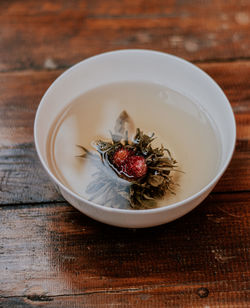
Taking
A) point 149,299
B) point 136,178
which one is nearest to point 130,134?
point 136,178

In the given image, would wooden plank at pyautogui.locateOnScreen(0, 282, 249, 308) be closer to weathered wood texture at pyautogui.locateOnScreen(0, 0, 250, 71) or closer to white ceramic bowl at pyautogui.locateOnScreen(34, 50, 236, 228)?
white ceramic bowl at pyautogui.locateOnScreen(34, 50, 236, 228)


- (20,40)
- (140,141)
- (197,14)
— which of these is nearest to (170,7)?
(197,14)

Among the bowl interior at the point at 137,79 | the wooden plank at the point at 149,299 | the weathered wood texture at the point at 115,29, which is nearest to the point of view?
the wooden plank at the point at 149,299

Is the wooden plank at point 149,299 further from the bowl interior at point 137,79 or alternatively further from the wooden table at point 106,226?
the bowl interior at point 137,79

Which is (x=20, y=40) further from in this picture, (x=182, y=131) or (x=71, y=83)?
(x=182, y=131)

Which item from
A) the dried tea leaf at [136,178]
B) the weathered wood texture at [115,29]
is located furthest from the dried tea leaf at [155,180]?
the weathered wood texture at [115,29]

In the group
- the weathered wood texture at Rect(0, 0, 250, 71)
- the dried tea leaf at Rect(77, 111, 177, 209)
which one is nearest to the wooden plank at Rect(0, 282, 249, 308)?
the dried tea leaf at Rect(77, 111, 177, 209)
